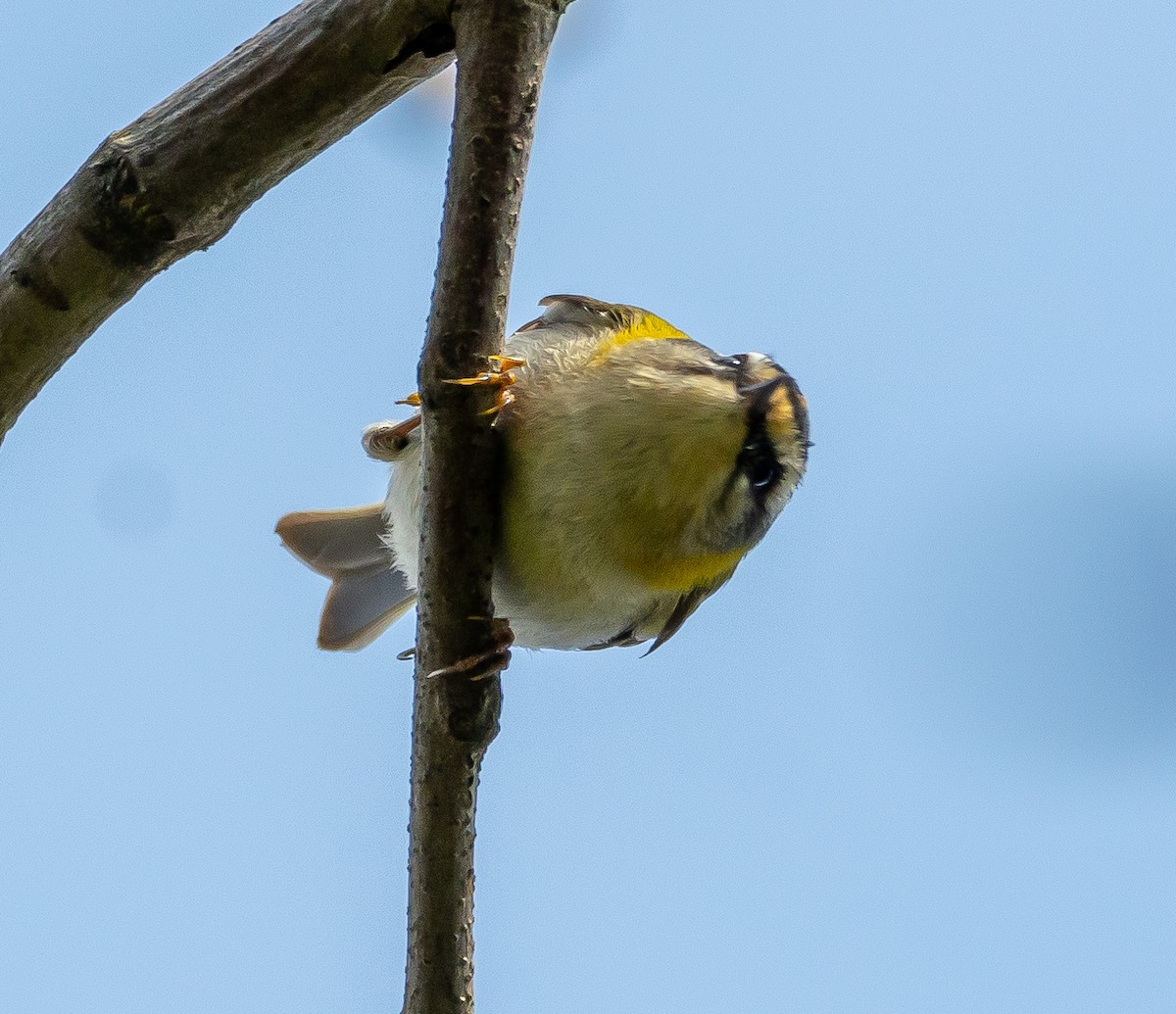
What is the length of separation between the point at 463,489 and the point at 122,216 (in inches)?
26.9

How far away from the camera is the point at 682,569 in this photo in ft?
7.40

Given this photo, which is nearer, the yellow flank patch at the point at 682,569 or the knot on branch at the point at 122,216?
the knot on branch at the point at 122,216

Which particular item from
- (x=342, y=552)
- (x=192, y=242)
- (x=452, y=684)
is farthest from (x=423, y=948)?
(x=342, y=552)

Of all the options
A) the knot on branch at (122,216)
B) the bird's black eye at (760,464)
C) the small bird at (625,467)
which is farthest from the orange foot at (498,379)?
the knot on branch at (122,216)

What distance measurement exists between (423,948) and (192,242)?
1.20 meters

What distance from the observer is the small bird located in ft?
6.70

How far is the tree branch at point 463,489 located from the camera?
5.59 ft

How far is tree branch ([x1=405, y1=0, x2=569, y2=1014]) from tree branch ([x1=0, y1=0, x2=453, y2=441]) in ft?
0.63

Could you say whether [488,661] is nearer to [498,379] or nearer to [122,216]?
[498,379]

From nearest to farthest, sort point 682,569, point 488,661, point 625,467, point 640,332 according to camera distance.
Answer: point 488,661, point 625,467, point 682,569, point 640,332

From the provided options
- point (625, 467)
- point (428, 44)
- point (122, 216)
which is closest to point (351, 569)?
point (625, 467)

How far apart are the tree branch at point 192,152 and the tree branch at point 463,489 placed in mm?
191

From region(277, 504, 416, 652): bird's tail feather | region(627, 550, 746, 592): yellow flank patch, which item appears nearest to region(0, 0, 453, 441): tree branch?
region(627, 550, 746, 592): yellow flank patch

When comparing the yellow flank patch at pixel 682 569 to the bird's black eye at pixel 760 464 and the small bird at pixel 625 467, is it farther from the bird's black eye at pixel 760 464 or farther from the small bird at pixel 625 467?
the bird's black eye at pixel 760 464
